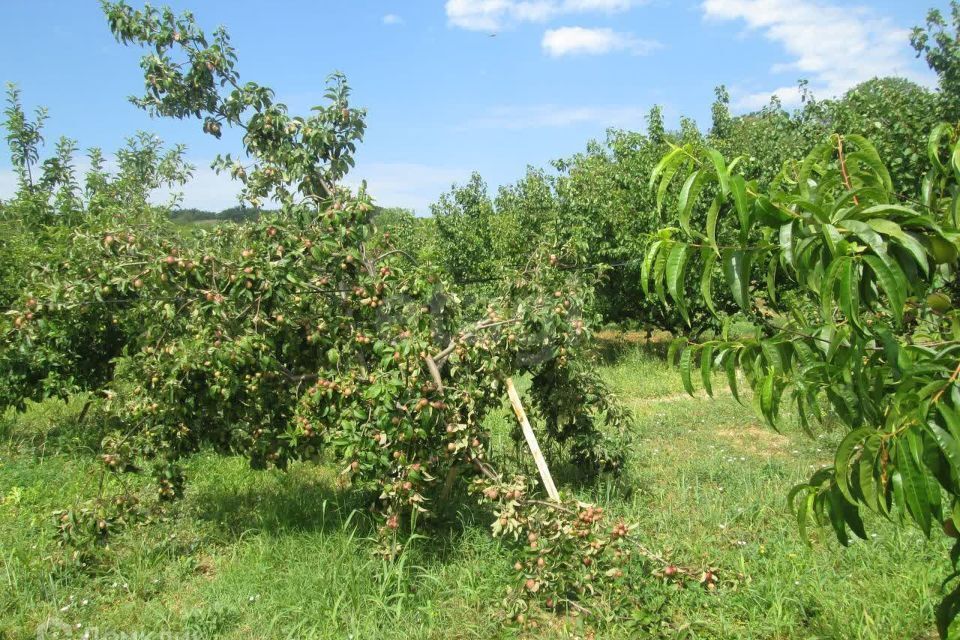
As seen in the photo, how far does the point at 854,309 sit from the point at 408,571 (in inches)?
122

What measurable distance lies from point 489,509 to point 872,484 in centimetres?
354

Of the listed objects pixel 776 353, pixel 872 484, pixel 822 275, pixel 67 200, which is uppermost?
pixel 67 200

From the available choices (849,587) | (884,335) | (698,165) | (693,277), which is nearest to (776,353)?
(884,335)

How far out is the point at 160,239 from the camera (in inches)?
157

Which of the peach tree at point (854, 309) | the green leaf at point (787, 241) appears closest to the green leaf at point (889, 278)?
the peach tree at point (854, 309)

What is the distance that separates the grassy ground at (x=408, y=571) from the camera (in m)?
3.39

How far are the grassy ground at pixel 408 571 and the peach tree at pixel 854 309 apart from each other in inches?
77.5

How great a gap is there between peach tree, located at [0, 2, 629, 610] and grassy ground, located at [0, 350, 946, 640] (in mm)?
294

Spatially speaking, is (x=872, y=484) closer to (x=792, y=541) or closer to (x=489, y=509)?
(x=792, y=541)

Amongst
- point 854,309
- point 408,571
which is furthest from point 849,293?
point 408,571

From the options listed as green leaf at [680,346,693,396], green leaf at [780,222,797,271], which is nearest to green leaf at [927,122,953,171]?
green leaf at [780,222,797,271]

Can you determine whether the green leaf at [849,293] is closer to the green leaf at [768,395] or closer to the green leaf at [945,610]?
the green leaf at [768,395]

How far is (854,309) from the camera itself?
1292mm

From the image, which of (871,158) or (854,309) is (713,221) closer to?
(854,309)
